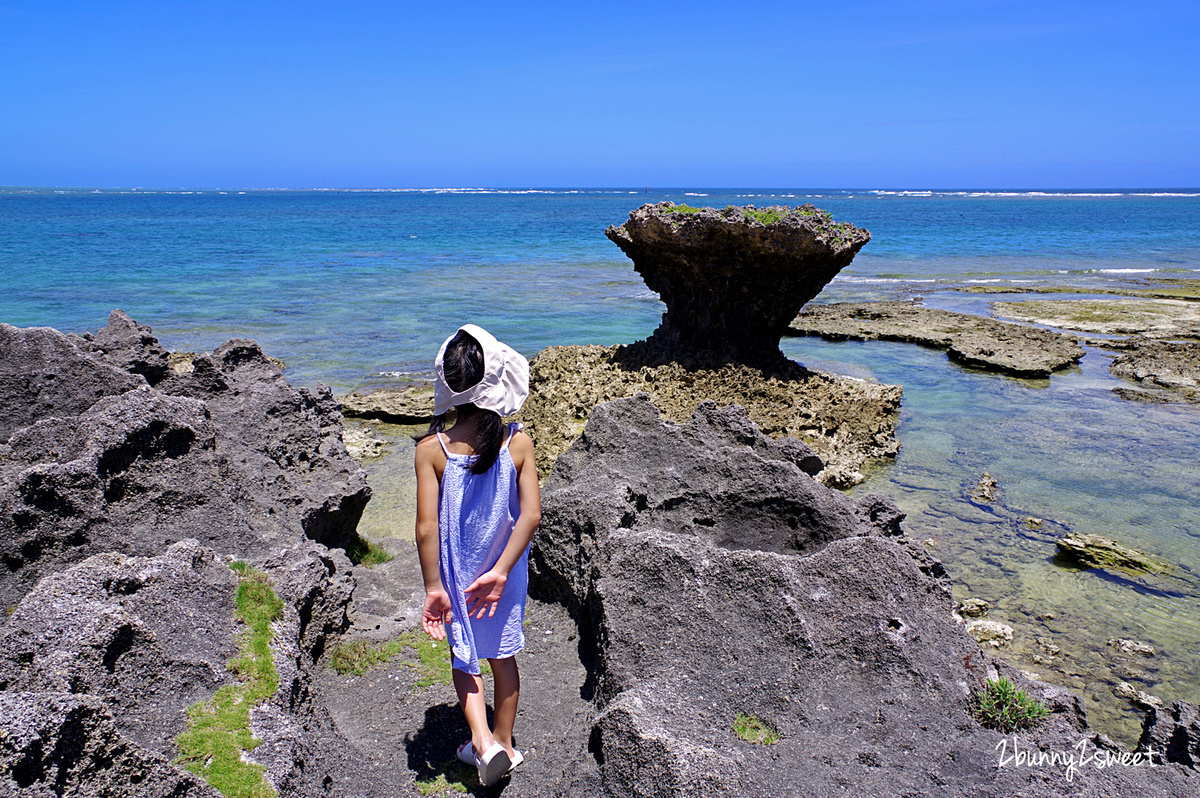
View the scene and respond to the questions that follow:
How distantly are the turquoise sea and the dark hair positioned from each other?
475 cm

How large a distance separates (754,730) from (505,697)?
118 cm

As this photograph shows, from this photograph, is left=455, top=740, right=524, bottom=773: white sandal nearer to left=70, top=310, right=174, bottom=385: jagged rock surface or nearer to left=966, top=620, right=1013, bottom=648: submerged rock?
left=966, top=620, right=1013, bottom=648: submerged rock

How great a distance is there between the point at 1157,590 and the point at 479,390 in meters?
6.85

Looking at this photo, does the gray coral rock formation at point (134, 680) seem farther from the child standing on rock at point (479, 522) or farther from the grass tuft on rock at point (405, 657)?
the child standing on rock at point (479, 522)

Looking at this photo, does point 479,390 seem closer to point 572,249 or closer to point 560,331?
point 560,331

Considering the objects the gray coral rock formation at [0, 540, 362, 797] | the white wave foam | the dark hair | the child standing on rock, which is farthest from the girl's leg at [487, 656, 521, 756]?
the white wave foam

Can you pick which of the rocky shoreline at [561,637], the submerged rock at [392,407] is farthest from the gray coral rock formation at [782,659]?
the submerged rock at [392,407]

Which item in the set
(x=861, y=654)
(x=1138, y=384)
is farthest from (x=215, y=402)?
(x=1138, y=384)

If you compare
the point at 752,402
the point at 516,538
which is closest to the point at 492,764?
the point at 516,538

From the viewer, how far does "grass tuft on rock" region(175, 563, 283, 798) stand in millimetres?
2980

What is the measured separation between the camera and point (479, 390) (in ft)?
11.4

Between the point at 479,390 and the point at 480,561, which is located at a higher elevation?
the point at 479,390

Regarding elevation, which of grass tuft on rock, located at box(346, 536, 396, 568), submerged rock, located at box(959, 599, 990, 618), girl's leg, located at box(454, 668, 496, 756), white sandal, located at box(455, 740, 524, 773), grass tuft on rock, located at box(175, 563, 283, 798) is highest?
grass tuft on rock, located at box(175, 563, 283, 798)

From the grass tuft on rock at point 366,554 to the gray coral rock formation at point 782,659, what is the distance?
2183 millimetres
